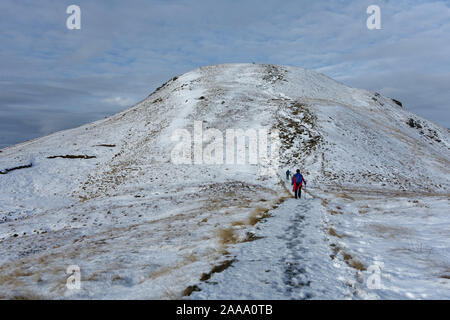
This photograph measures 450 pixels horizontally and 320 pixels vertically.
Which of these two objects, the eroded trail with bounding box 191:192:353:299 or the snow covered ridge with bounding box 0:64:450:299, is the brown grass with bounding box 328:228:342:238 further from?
the eroded trail with bounding box 191:192:353:299

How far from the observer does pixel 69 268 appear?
27.9 feet

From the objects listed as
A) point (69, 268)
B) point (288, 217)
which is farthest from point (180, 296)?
point (288, 217)

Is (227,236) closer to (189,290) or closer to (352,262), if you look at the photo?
(352,262)

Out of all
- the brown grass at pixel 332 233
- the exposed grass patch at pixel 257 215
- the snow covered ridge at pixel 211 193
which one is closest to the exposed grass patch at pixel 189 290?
the snow covered ridge at pixel 211 193

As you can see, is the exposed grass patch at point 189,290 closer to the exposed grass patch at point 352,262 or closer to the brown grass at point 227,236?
the brown grass at point 227,236

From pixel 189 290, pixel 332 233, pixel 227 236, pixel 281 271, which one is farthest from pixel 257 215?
pixel 189 290

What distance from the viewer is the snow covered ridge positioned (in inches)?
303

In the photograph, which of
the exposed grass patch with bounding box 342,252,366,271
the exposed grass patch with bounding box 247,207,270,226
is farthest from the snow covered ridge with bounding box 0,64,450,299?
the exposed grass patch with bounding box 247,207,270,226

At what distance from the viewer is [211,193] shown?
2388cm

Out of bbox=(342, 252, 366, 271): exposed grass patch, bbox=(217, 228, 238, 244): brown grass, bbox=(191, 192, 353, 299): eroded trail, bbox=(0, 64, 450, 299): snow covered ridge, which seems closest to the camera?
bbox=(191, 192, 353, 299): eroded trail

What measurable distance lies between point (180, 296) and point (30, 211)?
24.8 metres

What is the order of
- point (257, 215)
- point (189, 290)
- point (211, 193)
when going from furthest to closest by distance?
point (211, 193) → point (257, 215) → point (189, 290)

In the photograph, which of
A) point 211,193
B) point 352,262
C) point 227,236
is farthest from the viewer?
point 211,193

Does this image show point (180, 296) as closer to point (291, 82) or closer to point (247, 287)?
point (247, 287)
